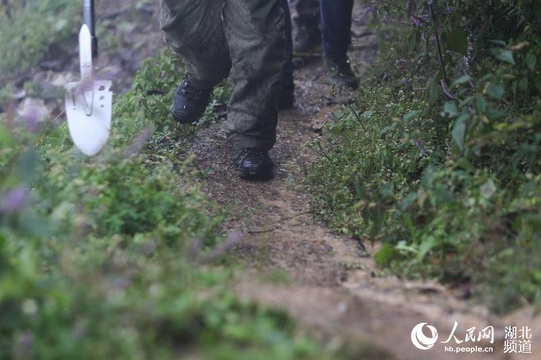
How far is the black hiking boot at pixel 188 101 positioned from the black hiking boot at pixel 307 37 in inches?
68.6

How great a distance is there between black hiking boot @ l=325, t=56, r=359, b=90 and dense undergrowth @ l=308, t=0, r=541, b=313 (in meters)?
0.53

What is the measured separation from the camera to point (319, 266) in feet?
10.9

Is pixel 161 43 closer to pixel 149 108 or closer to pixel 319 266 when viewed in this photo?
pixel 149 108

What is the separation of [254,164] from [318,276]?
150cm

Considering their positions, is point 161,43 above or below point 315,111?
above

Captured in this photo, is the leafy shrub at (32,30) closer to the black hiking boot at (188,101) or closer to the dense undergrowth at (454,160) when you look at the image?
the black hiking boot at (188,101)

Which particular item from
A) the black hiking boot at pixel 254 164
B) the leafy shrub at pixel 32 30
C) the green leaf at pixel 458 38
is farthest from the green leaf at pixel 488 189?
the leafy shrub at pixel 32 30

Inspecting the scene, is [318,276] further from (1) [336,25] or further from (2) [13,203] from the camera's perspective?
(1) [336,25]

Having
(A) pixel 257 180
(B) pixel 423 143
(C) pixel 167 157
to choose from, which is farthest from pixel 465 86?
(C) pixel 167 157

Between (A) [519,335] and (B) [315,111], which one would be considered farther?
(B) [315,111]

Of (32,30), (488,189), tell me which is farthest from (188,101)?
(32,30)

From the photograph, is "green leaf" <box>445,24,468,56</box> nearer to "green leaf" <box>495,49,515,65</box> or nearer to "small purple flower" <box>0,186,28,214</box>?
"green leaf" <box>495,49,515,65</box>

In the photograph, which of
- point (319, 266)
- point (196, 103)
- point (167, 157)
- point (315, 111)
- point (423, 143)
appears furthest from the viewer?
point (315, 111)

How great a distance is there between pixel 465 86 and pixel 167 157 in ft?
4.86
